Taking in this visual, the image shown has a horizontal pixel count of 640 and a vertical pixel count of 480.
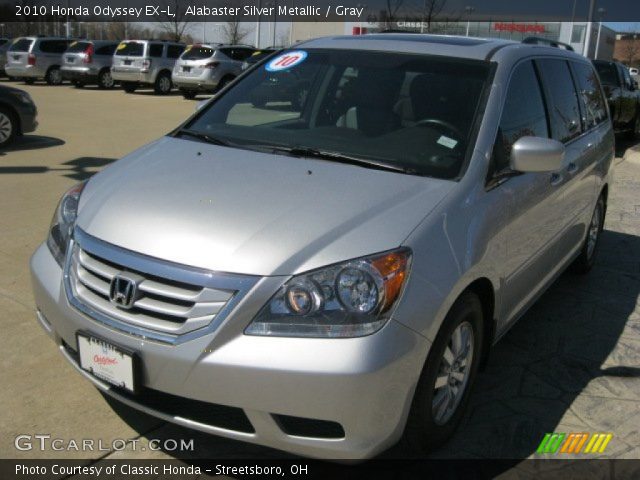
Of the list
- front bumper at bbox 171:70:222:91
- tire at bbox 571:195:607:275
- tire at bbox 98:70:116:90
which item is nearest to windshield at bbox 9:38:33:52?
tire at bbox 98:70:116:90

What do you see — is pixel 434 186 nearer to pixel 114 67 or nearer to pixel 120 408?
pixel 120 408

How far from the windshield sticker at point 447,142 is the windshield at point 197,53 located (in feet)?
62.0

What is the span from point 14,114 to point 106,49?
1522 cm

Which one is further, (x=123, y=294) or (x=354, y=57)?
(x=354, y=57)

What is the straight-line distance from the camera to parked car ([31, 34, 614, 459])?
235cm

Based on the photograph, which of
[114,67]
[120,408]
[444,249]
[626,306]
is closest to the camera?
[444,249]

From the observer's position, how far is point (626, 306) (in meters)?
4.96

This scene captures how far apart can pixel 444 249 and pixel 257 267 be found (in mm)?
754

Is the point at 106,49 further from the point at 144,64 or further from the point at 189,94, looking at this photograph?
the point at 189,94

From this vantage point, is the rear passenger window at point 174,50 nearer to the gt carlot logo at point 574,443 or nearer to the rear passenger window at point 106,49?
the rear passenger window at point 106,49

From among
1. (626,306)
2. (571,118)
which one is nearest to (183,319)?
(571,118)

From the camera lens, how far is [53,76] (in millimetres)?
24969

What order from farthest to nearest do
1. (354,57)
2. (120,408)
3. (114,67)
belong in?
(114,67) → (354,57) → (120,408)

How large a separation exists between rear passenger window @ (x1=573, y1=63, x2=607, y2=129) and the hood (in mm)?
2522
